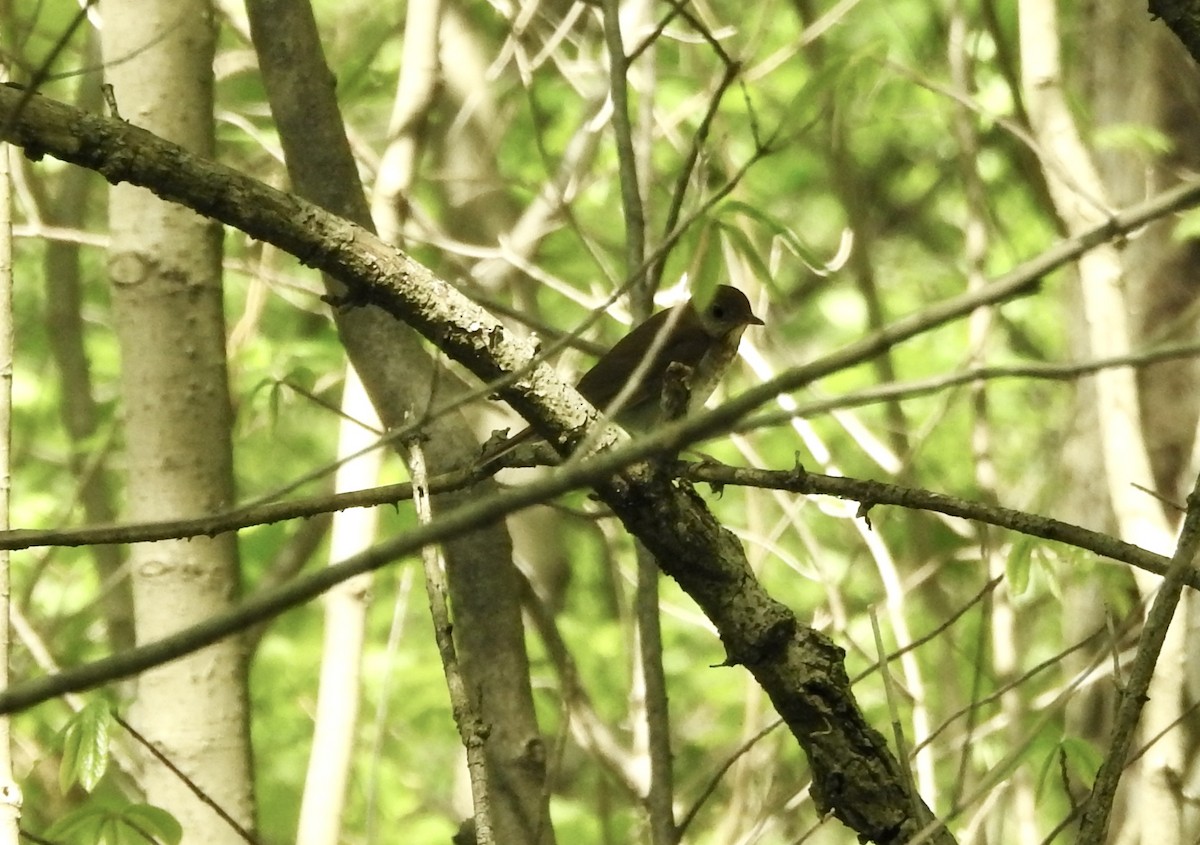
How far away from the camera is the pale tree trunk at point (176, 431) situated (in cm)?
270

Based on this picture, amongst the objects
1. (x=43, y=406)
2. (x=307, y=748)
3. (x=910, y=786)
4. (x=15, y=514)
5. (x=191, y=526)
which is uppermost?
(x=43, y=406)

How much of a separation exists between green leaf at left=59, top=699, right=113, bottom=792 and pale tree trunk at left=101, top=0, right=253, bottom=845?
0.28 meters

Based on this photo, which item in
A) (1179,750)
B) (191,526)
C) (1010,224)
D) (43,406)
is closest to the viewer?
(191,526)

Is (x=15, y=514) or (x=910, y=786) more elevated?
(x=15, y=514)

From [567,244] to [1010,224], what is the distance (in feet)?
8.63

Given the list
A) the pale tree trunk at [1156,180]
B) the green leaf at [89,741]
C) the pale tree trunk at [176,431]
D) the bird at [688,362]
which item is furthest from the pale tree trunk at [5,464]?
the pale tree trunk at [1156,180]

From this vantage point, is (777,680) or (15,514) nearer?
(777,680)

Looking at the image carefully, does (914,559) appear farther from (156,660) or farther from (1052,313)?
(156,660)

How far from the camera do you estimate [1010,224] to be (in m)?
6.99

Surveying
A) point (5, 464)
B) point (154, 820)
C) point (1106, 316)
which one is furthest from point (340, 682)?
point (1106, 316)

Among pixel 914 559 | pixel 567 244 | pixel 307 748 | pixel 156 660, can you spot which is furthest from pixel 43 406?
pixel 156 660

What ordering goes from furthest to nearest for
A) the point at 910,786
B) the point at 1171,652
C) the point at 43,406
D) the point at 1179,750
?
the point at 43,406 → the point at 1171,652 → the point at 1179,750 → the point at 910,786

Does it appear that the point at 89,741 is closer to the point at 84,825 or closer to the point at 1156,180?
the point at 84,825

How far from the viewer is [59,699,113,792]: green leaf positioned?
91.4 inches
